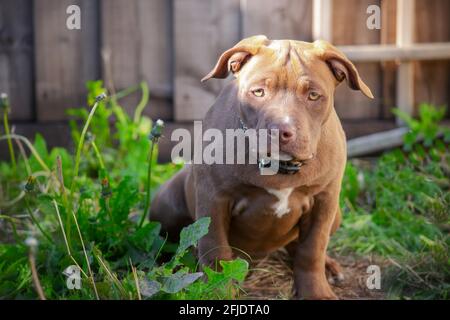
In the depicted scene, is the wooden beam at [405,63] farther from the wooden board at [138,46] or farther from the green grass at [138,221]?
the wooden board at [138,46]

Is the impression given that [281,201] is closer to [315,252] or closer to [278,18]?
[315,252]

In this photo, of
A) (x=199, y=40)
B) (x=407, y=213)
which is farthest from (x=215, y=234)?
(x=199, y=40)

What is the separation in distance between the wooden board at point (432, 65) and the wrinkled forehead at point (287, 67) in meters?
2.62

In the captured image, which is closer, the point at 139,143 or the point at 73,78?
the point at 139,143

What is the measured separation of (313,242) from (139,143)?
190 centimetres

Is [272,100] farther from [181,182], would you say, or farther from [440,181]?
[440,181]

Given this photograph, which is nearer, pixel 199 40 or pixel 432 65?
pixel 199 40

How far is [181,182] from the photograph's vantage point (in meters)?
3.48

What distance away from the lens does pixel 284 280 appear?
347cm

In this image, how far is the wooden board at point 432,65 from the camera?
5168 mm

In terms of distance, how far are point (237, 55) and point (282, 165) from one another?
0.45 meters
